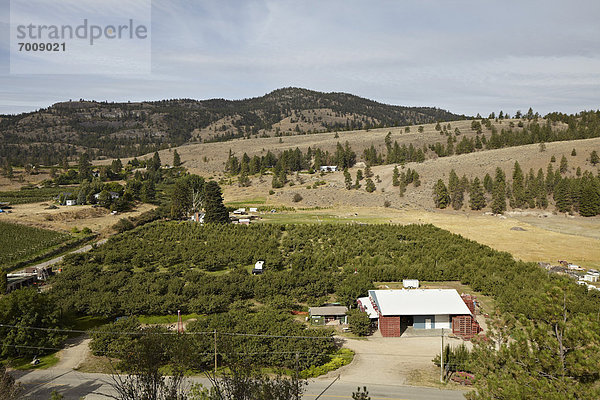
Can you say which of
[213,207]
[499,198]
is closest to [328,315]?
[213,207]

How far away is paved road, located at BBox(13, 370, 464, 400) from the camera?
19641mm

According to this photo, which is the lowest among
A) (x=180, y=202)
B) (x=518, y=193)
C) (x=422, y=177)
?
(x=180, y=202)

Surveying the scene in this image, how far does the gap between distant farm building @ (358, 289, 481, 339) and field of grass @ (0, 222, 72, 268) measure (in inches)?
1689

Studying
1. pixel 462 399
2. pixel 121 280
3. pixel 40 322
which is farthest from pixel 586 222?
pixel 40 322

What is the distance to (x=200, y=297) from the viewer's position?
3112 centimetres

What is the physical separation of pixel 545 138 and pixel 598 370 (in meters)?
133

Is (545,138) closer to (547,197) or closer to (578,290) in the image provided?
(547,197)

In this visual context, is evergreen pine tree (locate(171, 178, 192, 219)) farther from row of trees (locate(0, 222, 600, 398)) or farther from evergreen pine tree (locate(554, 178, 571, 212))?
evergreen pine tree (locate(554, 178, 571, 212))

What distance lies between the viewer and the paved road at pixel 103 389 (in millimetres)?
19641

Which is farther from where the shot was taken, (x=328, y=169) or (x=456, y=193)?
(x=328, y=169)

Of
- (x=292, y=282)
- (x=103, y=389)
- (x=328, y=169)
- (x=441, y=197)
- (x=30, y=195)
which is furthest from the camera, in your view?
(x=328, y=169)

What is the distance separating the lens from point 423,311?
2798 cm

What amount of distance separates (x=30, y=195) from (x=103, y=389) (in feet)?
→ 297

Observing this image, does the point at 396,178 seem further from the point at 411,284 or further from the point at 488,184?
the point at 411,284
